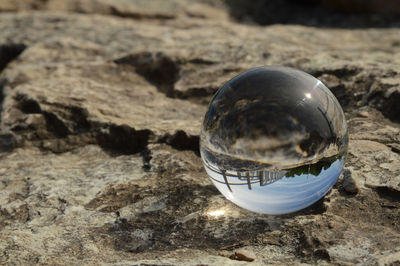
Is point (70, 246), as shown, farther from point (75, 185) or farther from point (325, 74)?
point (325, 74)

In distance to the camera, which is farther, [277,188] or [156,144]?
[156,144]

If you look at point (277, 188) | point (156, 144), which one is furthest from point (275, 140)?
point (156, 144)

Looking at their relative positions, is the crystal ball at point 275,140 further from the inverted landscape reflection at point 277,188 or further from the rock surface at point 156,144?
the rock surface at point 156,144

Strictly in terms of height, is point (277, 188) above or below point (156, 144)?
above

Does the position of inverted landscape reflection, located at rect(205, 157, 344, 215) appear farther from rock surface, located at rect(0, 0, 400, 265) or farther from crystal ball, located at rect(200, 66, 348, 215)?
rock surface, located at rect(0, 0, 400, 265)

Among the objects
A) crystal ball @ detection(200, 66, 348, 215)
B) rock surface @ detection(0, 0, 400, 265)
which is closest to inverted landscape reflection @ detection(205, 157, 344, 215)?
crystal ball @ detection(200, 66, 348, 215)

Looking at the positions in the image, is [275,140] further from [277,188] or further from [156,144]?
[156,144]
